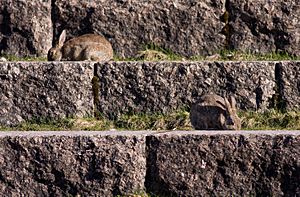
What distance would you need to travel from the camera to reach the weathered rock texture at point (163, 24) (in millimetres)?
9078

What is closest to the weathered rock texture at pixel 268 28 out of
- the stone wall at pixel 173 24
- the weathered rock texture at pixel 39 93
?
the stone wall at pixel 173 24

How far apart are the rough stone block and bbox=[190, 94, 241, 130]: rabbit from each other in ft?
1.68

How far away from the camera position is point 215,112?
8.07 metres

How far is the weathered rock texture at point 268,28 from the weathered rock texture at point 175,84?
0.89 meters

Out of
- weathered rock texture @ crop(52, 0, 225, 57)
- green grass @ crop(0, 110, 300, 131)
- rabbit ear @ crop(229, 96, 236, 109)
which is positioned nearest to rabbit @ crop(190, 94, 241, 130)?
rabbit ear @ crop(229, 96, 236, 109)

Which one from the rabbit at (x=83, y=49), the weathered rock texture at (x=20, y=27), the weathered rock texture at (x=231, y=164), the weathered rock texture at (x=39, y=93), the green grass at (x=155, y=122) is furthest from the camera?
the weathered rock texture at (x=20, y=27)

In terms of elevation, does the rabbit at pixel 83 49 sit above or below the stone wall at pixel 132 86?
above

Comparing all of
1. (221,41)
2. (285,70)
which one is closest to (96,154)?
(285,70)

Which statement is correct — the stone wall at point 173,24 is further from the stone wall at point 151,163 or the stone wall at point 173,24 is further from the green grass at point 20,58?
the stone wall at point 151,163

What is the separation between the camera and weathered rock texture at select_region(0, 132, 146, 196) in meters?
6.56

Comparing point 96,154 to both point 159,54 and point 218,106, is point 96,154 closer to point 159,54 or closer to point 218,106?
point 218,106

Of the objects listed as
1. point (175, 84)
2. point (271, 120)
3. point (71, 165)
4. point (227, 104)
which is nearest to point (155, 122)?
point (175, 84)

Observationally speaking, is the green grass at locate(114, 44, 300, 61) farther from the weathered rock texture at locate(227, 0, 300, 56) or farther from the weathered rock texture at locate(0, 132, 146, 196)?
the weathered rock texture at locate(0, 132, 146, 196)

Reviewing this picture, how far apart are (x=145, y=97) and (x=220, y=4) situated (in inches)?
59.8
